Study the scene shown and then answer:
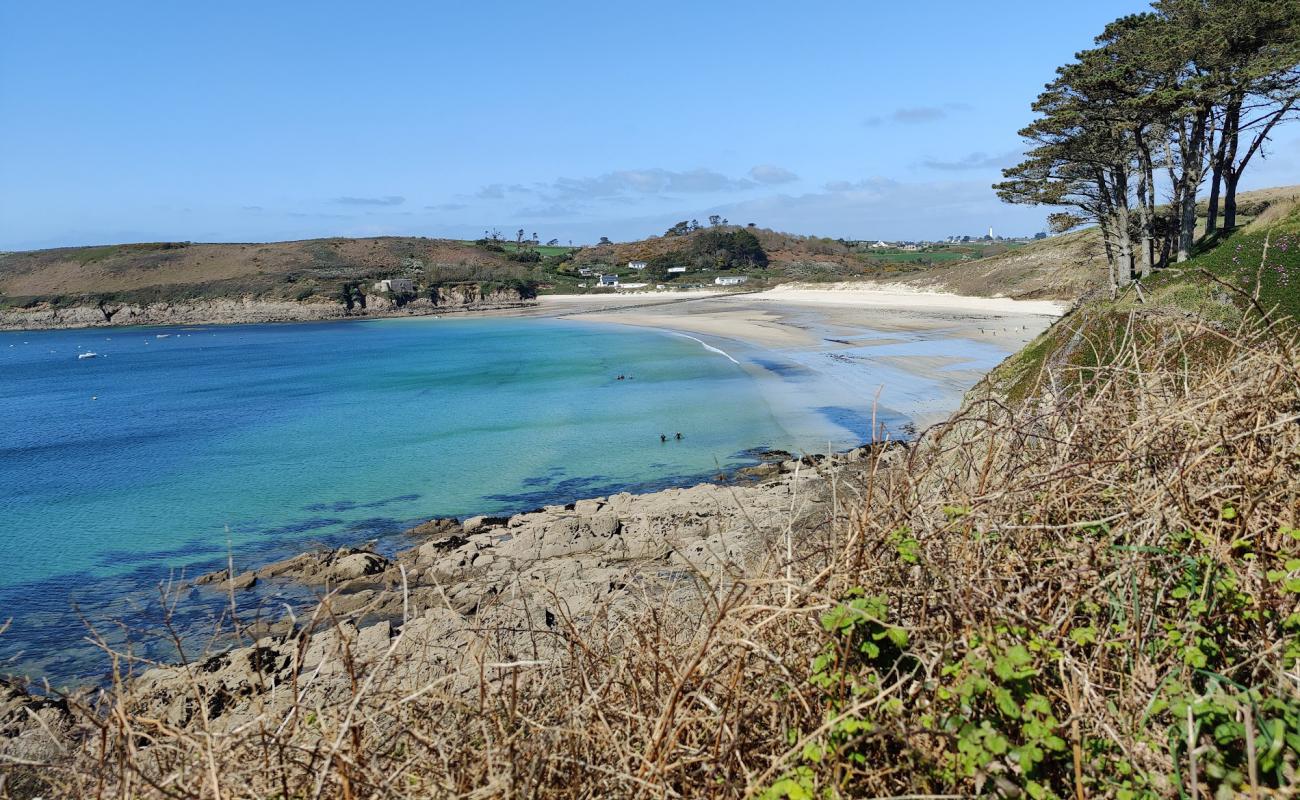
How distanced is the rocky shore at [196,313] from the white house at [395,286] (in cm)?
228

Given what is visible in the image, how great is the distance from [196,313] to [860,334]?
73189 millimetres

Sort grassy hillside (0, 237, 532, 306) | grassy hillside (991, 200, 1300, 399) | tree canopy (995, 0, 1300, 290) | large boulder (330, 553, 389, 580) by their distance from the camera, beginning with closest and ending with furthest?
large boulder (330, 553, 389, 580), grassy hillside (991, 200, 1300, 399), tree canopy (995, 0, 1300, 290), grassy hillside (0, 237, 532, 306)

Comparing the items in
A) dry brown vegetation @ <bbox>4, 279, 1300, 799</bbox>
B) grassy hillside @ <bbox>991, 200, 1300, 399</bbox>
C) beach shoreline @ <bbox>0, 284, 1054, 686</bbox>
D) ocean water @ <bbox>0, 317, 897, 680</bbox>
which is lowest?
ocean water @ <bbox>0, 317, 897, 680</bbox>

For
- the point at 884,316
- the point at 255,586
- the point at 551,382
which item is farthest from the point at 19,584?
the point at 884,316

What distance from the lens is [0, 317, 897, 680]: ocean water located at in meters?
12.6

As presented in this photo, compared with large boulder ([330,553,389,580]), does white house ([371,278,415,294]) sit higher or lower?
higher

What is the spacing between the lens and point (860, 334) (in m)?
38.6

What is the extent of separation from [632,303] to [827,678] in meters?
75.9

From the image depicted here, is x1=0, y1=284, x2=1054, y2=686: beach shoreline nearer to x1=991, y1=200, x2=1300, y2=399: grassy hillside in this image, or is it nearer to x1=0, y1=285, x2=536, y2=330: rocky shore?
x1=991, y1=200, x2=1300, y2=399: grassy hillside

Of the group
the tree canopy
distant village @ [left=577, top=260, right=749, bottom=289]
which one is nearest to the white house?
distant village @ [left=577, top=260, right=749, bottom=289]

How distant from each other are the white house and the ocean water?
144ft

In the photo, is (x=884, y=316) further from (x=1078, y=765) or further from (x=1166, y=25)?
(x=1078, y=765)

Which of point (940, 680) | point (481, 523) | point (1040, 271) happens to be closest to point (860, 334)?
point (1040, 271)

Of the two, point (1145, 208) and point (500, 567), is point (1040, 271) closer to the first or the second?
point (1145, 208)
